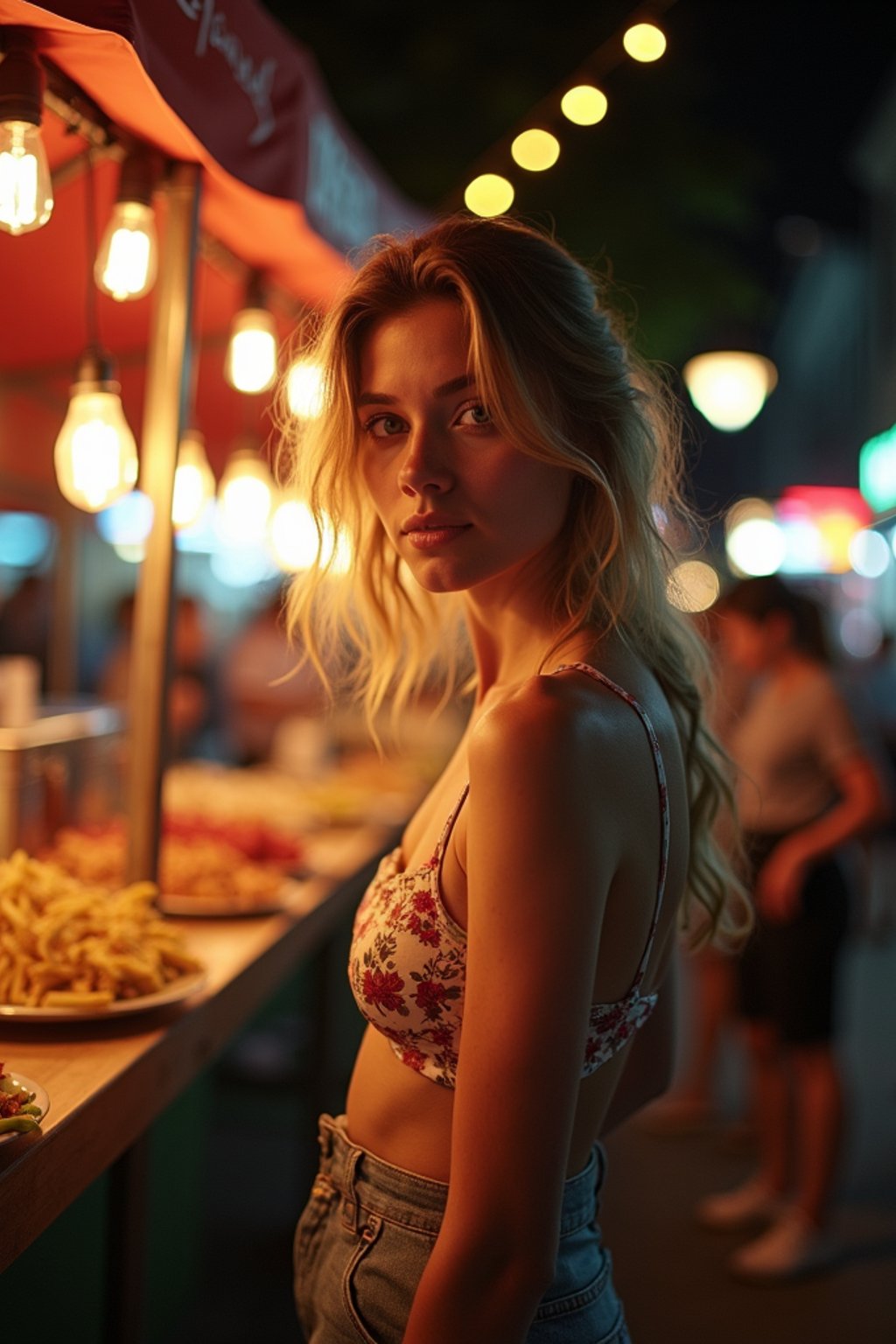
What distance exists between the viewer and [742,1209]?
14.7ft

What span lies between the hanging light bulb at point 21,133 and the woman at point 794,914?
3.13 metres

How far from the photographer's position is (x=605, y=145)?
28.5ft

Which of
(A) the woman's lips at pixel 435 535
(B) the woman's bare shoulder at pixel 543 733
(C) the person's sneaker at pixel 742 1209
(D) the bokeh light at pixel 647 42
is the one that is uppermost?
(D) the bokeh light at pixel 647 42

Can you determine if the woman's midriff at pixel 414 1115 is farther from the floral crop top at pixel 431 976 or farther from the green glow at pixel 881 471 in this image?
Answer: the green glow at pixel 881 471

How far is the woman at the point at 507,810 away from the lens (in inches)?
49.9

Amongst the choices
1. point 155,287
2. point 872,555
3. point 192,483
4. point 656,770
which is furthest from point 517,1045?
point 872,555

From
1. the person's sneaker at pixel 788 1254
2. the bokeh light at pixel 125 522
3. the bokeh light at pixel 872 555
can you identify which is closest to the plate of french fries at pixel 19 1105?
the person's sneaker at pixel 788 1254

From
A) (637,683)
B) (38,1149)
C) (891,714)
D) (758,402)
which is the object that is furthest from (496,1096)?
(891,714)

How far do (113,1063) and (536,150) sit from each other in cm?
296

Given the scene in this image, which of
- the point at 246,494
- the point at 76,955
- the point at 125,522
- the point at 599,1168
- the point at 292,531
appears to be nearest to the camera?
the point at 599,1168

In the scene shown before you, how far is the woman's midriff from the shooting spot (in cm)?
154

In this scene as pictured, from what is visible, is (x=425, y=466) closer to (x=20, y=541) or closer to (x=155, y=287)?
(x=155, y=287)

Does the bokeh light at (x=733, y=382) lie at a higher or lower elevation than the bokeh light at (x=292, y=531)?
higher

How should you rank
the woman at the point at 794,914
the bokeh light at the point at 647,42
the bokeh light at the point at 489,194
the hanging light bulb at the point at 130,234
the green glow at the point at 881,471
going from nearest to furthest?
the hanging light bulb at the point at 130,234 < the bokeh light at the point at 647,42 < the bokeh light at the point at 489,194 < the woman at the point at 794,914 < the green glow at the point at 881,471
